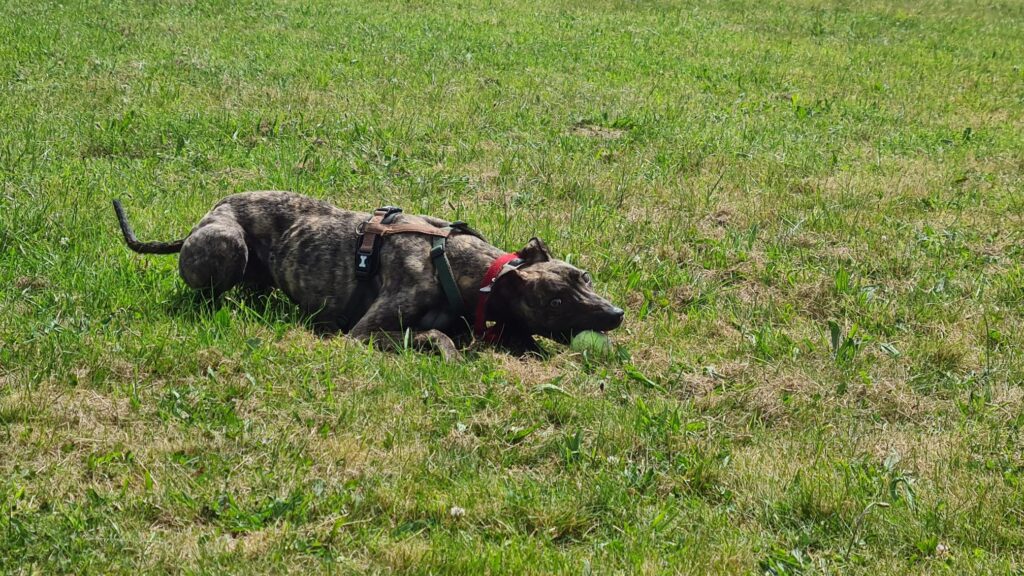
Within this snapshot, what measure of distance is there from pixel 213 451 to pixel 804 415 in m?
3.09

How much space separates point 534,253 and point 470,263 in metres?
0.40

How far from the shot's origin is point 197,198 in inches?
351

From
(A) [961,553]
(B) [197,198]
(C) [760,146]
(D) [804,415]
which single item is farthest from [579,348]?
(C) [760,146]

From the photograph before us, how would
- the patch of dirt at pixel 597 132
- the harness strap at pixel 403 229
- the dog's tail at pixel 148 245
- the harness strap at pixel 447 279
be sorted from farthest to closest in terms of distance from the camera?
the patch of dirt at pixel 597 132 → the dog's tail at pixel 148 245 → the harness strap at pixel 403 229 → the harness strap at pixel 447 279

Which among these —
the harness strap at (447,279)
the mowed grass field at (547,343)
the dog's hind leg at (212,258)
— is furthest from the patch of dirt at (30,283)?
the harness strap at (447,279)

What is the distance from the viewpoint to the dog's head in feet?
20.8

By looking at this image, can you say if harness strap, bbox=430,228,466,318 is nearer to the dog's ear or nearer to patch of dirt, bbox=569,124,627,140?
the dog's ear

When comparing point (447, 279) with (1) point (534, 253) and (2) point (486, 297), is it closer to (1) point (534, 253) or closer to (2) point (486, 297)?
(2) point (486, 297)

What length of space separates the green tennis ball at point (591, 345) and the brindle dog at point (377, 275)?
0.20 ft

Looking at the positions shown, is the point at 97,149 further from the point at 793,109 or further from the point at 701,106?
the point at 793,109

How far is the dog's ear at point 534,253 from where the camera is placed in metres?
6.63

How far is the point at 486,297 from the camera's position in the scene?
6.44m

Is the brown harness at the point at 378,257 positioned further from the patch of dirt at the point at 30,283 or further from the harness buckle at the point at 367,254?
the patch of dirt at the point at 30,283

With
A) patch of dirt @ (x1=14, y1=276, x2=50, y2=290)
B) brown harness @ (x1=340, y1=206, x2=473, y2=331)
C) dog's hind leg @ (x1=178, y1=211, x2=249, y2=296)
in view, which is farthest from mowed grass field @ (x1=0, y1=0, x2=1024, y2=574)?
brown harness @ (x1=340, y1=206, x2=473, y2=331)
